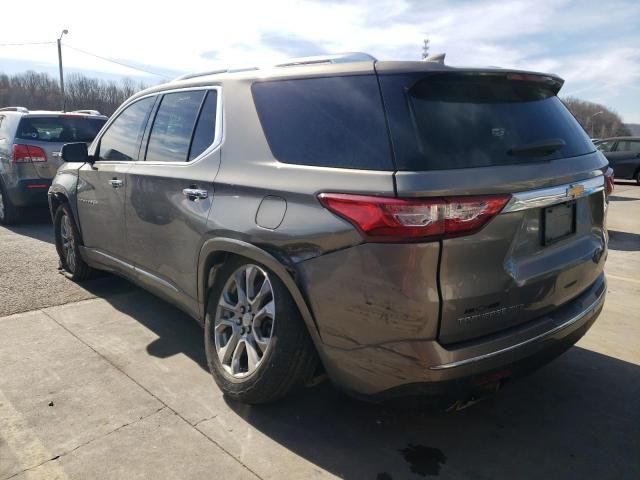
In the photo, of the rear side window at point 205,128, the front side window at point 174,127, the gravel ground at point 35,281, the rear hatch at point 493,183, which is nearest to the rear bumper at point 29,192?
the gravel ground at point 35,281

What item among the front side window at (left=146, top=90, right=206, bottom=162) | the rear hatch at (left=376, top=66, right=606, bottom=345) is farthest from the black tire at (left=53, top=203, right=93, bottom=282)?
the rear hatch at (left=376, top=66, right=606, bottom=345)

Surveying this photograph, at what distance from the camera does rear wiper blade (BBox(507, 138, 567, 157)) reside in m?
2.28

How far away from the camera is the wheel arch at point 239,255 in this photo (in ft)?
7.72

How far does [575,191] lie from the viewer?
97.5 inches

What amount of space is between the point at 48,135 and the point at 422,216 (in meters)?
7.51

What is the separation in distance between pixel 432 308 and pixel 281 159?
1067mm

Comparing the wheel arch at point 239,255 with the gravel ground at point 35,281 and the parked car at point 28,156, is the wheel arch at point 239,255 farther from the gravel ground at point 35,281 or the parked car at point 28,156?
the parked car at point 28,156

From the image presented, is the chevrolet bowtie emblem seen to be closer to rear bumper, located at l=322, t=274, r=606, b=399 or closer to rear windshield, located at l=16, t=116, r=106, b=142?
rear bumper, located at l=322, t=274, r=606, b=399

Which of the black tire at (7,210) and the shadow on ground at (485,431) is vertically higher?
the black tire at (7,210)

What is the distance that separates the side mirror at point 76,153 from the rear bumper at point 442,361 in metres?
3.15

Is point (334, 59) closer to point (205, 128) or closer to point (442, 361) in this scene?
point (205, 128)

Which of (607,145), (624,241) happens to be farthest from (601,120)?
(624,241)

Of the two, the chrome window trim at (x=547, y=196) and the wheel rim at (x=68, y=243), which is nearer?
the chrome window trim at (x=547, y=196)

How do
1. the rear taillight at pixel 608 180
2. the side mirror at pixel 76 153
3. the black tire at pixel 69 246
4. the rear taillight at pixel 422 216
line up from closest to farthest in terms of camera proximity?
the rear taillight at pixel 422 216 → the rear taillight at pixel 608 180 → the side mirror at pixel 76 153 → the black tire at pixel 69 246
